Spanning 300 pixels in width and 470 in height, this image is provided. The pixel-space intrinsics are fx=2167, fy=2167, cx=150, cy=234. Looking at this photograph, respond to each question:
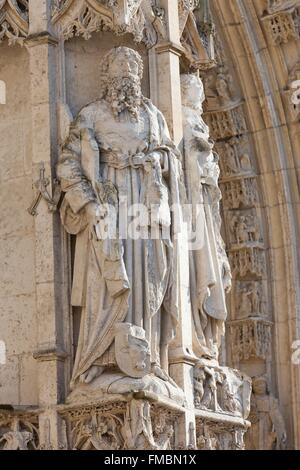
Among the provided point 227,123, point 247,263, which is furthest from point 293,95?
point 247,263

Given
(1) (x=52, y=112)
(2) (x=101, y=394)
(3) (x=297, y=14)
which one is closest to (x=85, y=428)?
(2) (x=101, y=394)

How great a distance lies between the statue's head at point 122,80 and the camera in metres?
16.6

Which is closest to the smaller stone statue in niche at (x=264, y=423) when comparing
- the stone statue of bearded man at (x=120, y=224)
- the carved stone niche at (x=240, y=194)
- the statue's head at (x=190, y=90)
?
the carved stone niche at (x=240, y=194)

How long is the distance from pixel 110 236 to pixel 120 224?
133 millimetres

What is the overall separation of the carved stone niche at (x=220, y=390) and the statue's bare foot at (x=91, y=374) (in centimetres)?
91

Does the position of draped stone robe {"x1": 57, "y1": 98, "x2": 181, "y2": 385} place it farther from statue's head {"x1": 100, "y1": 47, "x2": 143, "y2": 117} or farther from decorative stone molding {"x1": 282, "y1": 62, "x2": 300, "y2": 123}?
decorative stone molding {"x1": 282, "y1": 62, "x2": 300, "y2": 123}

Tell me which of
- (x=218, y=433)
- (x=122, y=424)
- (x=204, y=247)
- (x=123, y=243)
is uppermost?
(x=204, y=247)

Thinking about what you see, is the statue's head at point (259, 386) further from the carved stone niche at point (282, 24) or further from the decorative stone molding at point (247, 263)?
the carved stone niche at point (282, 24)

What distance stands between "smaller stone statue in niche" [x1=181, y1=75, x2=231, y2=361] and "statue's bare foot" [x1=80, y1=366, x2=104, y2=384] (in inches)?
44.8

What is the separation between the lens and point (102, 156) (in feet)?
54.3

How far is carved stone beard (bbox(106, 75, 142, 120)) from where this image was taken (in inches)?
655

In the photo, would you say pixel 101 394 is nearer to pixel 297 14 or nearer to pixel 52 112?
pixel 52 112

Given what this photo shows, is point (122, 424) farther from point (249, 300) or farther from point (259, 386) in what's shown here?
point (249, 300)

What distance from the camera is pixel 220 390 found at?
55.8 ft
